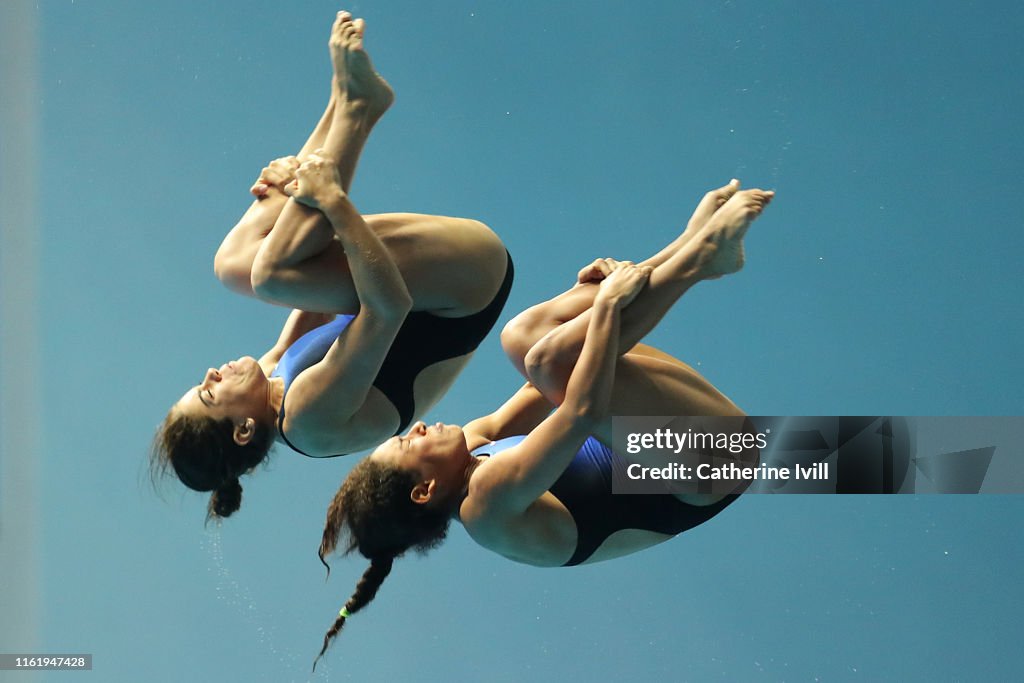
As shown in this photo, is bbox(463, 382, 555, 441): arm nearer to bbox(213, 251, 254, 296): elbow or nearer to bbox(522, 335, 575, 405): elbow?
bbox(522, 335, 575, 405): elbow

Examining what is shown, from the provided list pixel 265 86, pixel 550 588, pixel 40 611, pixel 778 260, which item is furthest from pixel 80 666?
pixel 778 260

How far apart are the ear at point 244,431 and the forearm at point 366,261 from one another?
0.45 meters

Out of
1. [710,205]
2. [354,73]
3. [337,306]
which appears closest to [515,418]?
[337,306]

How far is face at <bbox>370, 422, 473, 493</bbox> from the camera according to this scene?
1.88 m

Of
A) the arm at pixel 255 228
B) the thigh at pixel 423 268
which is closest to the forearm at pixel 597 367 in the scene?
the thigh at pixel 423 268

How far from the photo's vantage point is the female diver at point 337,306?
1754 millimetres

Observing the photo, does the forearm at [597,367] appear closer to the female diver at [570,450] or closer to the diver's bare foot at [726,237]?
the female diver at [570,450]

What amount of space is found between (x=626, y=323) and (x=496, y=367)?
2.70 metres

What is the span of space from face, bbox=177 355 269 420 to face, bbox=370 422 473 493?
31cm

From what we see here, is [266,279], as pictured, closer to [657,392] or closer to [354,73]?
[354,73]

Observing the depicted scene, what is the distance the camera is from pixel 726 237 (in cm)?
164

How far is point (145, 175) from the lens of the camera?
430cm

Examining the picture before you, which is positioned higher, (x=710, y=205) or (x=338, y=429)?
(x=710, y=205)

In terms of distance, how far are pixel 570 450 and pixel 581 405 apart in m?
0.08
